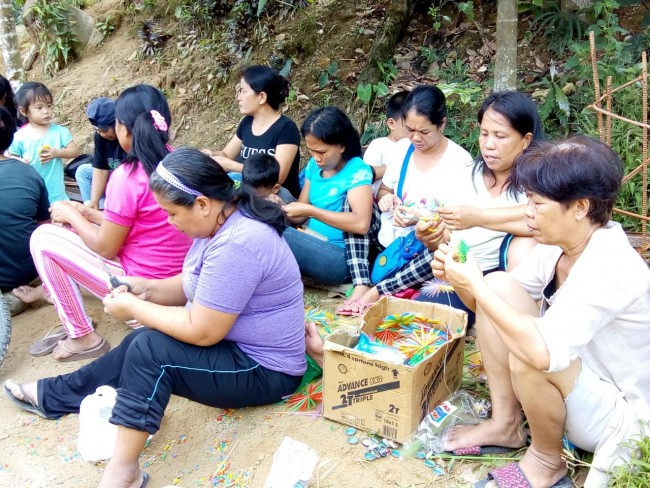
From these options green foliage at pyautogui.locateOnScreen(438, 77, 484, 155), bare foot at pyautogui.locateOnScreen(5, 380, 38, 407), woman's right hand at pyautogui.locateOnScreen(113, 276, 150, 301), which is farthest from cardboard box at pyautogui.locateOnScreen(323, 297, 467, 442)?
green foliage at pyautogui.locateOnScreen(438, 77, 484, 155)

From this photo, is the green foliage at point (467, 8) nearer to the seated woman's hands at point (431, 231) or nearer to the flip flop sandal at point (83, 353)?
the seated woman's hands at point (431, 231)

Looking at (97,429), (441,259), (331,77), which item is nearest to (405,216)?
(441,259)

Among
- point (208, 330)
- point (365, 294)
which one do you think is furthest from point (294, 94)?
point (208, 330)

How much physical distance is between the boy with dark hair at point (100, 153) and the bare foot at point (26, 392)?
72.6 inches

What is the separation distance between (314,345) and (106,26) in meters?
7.12

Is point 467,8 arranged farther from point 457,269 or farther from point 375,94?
point 457,269

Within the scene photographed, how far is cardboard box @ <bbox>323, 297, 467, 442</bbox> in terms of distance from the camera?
260 cm

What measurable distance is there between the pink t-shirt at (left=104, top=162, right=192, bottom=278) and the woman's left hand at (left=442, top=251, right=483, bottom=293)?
1.65 meters

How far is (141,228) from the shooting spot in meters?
3.38

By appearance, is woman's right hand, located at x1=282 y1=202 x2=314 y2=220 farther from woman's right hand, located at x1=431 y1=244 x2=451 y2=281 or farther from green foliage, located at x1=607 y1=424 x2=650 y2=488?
green foliage, located at x1=607 y1=424 x2=650 y2=488

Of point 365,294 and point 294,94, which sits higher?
point 294,94

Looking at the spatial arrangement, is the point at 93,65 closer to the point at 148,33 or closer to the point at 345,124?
the point at 148,33

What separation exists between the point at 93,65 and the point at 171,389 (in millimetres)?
6934

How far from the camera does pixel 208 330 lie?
2557mm
